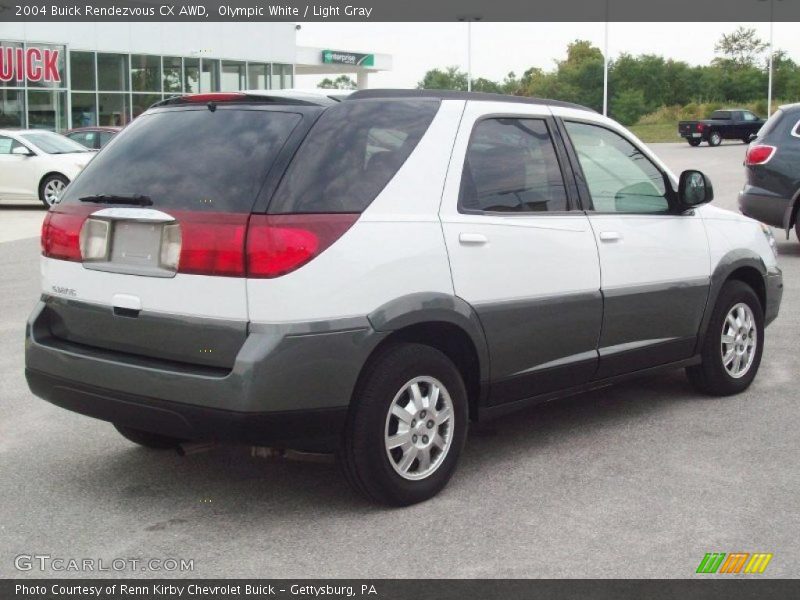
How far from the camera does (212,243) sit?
433cm

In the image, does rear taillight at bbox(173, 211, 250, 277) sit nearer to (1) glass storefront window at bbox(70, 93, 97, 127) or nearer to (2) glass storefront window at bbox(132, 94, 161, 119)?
(1) glass storefront window at bbox(70, 93, 97, 127)

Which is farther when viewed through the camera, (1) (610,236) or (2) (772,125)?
(2) (772,125)

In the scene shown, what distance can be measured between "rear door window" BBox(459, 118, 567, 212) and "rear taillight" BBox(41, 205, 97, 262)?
1.63 meters

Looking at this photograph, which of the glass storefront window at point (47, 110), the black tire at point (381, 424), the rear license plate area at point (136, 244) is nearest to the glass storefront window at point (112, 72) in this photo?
the glass storefront window at point (47, 110)

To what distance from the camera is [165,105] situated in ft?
16.5

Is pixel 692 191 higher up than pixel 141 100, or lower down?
lower down

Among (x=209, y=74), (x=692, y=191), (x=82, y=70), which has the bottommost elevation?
(x=692, y=191)

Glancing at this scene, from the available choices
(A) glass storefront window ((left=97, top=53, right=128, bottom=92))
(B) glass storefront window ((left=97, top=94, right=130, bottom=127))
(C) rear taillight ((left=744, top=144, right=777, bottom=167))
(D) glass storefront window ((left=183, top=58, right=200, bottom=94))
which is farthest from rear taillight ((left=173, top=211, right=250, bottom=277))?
(D) glass storefront window ((left=183, top=58, right=200, bottom=94))

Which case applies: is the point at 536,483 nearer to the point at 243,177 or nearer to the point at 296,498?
the point at 296,498

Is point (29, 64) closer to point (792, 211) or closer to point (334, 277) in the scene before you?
point (792, 211)

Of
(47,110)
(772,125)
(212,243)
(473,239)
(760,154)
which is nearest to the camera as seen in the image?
(212,243)

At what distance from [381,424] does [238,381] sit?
63 centimetres

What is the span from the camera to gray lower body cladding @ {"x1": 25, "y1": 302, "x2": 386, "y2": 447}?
13.9ft

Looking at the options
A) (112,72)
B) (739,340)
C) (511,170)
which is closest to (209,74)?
(112,72)
